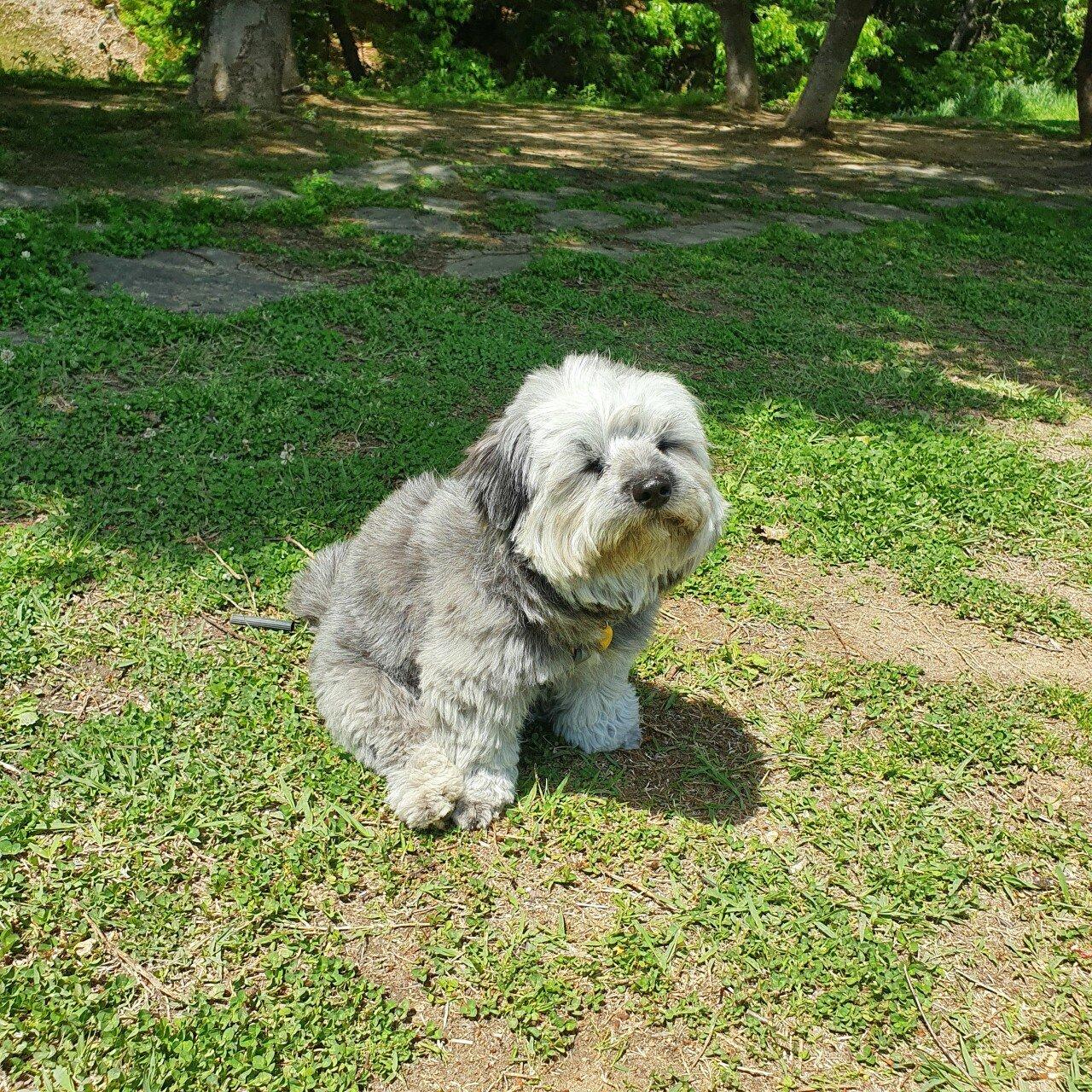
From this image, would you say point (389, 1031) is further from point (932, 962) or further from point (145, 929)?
point (932, 962)

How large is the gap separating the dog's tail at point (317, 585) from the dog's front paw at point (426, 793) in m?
0.84

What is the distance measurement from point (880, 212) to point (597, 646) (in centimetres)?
910

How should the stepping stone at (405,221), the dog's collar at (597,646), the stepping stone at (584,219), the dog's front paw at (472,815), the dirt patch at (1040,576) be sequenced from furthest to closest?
the stepping stone at (584,219)
the stepping stone at (405,221)
the dirt patch at (1040,576)
the dog's front paw at (472,815)
the dog's collar at (597,646)

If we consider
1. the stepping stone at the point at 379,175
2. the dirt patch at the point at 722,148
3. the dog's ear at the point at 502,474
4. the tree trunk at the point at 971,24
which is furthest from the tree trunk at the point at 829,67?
the dog's ear at the point at 502,474

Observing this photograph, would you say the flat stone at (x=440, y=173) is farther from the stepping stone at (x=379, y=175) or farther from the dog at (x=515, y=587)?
the dog at (x=515, y=587)

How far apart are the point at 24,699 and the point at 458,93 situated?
1401 cm

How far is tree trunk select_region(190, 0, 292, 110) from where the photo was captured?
10.3 meters

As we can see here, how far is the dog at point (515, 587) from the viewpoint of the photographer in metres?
2.96

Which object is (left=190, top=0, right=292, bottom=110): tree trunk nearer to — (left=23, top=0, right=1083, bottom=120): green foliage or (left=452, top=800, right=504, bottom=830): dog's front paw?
(left=23, top=0, right=1083, bottom=120): green foliage

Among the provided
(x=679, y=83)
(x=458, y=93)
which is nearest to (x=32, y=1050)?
(x=458, y=93)

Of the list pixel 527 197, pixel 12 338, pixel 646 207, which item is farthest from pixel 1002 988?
pixel 646 207

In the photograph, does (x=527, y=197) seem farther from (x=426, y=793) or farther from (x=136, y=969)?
(x=136, y=969)

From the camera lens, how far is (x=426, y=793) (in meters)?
3.35

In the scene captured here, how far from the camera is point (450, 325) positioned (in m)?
A: 6.61
